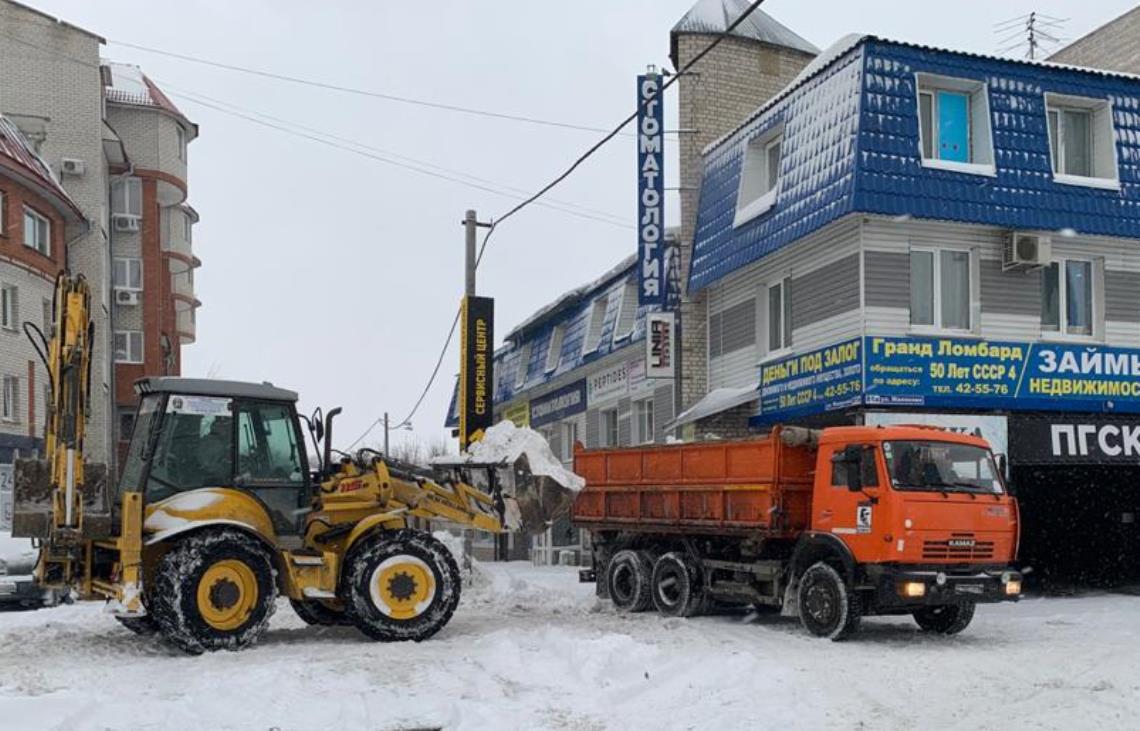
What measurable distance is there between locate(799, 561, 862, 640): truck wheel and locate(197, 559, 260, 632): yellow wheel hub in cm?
596

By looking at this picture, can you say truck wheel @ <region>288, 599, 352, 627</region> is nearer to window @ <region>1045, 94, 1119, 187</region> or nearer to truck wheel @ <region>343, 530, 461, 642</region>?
truck wheel @ <region>343, 530, 461, 642</region>

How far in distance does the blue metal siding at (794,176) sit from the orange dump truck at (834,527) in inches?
192

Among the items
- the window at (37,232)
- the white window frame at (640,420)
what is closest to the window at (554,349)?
the white window frame at (640,420)

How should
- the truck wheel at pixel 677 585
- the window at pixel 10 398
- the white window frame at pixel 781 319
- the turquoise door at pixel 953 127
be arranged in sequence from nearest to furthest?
the truck wheel at pixel 677 585
the turquoise door at pixel 953 127
the white window frame at pixel 781 319
the window at pixel 10 398

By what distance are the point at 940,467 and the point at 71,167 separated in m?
31.8

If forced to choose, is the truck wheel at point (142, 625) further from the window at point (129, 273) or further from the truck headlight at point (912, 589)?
the window at point (129, 273)

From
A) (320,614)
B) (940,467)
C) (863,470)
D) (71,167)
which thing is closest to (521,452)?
(320,614)

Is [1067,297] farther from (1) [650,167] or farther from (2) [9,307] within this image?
(2) [9,307]

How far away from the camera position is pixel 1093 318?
20422mm

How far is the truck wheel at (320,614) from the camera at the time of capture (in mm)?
14612

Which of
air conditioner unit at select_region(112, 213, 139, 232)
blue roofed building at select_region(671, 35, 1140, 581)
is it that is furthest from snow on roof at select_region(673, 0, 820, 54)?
air conditioner unit at select_region(112, 213, 139, 232)

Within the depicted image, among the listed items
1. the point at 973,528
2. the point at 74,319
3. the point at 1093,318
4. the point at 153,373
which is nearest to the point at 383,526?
the point at 74,319

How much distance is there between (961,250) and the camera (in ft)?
64.3

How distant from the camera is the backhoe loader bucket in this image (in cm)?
1252
